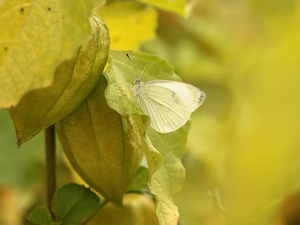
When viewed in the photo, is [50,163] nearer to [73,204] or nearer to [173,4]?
[73,204]

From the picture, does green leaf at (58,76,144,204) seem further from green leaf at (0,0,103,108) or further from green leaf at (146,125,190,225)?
green leaf at (0,0,103,108)

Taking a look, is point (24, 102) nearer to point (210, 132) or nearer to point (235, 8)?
point (210, 132)

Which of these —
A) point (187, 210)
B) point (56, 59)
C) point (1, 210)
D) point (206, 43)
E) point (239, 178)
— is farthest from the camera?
point (206, 43)

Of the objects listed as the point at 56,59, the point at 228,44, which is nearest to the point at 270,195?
the point at 56,59

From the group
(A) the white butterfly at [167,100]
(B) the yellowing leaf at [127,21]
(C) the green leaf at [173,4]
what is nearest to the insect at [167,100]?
(A) the white butterfly at [167,100]

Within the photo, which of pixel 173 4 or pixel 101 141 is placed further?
pixel 173 4

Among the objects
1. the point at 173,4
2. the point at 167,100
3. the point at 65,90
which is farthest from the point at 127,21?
the point at 65,90
